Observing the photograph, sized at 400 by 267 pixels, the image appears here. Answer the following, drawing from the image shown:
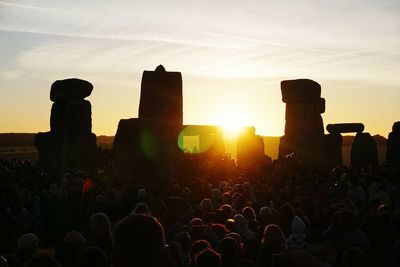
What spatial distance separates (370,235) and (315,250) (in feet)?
4.82

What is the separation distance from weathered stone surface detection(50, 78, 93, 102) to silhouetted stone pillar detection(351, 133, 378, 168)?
14.4 meters

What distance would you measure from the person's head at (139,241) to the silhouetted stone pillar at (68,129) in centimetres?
2373

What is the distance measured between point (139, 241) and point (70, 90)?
26.1 metres

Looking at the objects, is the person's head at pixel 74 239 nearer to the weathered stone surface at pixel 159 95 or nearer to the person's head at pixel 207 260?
the person's head at pixel 207 260

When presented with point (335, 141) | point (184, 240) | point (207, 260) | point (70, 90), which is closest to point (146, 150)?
point (70, 90)

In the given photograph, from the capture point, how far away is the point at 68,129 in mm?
28391

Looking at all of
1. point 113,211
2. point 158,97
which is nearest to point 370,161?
point 158,97

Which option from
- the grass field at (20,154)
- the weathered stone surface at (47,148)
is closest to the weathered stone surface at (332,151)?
the weathered stone surface at (47,148)

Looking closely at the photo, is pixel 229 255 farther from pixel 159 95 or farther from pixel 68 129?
pixel 159 95

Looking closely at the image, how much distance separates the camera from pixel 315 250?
24.1ft

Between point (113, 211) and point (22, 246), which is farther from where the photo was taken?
point (113, 211)

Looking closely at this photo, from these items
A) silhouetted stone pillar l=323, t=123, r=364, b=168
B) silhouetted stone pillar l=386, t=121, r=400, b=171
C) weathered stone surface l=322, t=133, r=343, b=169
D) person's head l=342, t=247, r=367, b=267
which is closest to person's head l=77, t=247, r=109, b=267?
person's head l=342, t=247, r=367, b=267

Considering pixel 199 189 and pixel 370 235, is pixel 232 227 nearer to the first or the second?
pixel 370 235

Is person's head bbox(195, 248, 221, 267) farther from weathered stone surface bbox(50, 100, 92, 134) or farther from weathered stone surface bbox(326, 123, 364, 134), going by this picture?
weathered stone surface bbox(326, 123, 364, 134)
